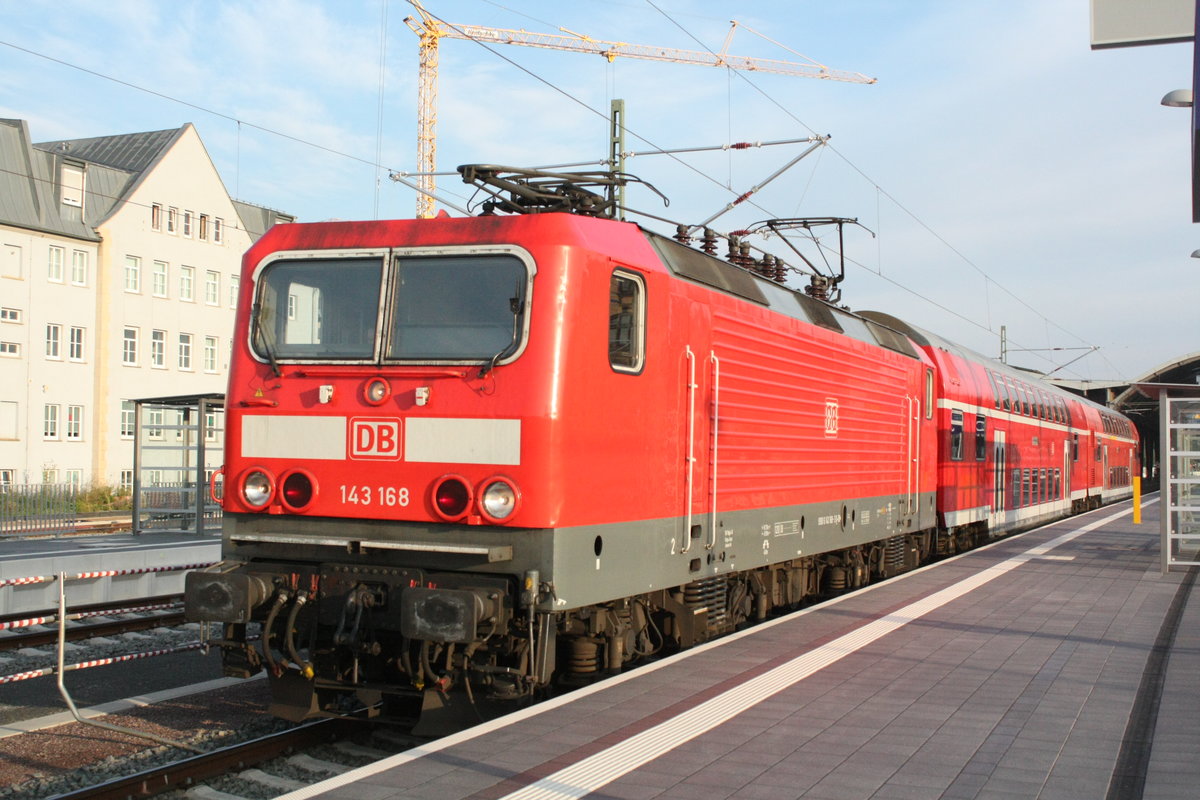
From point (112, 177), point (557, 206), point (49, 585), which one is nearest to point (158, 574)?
point (49, 585)

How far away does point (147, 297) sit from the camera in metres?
43.7

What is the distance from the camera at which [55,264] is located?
4031 cm

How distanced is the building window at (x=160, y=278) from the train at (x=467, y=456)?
127ft

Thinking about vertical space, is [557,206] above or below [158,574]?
above

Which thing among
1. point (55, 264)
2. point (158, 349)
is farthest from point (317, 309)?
point (158, 349)

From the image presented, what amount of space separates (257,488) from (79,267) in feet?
122

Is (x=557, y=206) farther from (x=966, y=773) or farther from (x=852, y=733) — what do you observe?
(x=966, y=773)

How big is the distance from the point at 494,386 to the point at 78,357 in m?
37.9

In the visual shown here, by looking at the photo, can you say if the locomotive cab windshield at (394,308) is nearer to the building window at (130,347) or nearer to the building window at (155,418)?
the building window at (130,347)

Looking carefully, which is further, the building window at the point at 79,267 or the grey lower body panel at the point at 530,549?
the building window at the point at 79,267

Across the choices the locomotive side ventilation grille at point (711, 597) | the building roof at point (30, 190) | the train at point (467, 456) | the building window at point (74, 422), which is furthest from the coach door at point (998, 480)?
the building roof at point (30, 190)

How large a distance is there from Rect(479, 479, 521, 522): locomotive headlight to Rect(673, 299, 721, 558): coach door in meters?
2.04

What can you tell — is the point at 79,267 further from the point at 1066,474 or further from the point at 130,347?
the point at 1066,474

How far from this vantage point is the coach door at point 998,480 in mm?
22984
